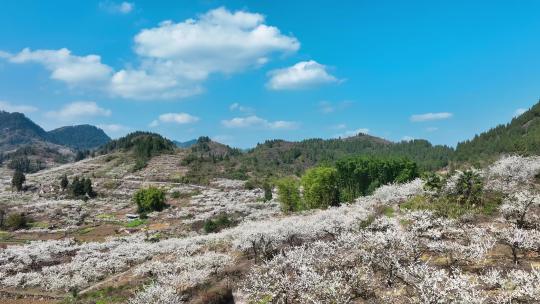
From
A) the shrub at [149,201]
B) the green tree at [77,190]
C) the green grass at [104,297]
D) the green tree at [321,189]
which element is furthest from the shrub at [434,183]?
the green tree at [77,190]

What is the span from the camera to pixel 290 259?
1270 inches

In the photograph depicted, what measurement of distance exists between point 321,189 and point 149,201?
6504cm

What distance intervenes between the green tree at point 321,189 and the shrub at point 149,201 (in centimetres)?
6044

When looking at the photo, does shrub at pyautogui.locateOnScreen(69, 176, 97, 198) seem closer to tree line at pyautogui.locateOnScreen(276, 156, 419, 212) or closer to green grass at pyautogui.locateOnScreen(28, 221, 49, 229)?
green grass at pyautogui.locateOnScreen(28, 221, 49, 229)

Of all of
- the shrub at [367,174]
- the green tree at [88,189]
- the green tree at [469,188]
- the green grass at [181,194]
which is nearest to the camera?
the green tree at [469,188]

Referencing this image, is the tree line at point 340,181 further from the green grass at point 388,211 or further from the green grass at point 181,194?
the green grass at point 181,194

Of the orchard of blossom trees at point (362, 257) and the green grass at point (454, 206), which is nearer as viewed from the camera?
the orchard of blossom trees at point (362, 257)

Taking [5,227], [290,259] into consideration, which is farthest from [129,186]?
[290,259]

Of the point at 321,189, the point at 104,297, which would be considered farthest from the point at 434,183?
the point at 104,297

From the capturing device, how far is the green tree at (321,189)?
3787 inches

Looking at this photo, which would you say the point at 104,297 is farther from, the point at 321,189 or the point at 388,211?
the point at 321,189

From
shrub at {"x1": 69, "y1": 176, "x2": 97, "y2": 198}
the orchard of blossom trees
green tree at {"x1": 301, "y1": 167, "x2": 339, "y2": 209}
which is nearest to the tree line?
green tree at {"x1": 301, "y1": 167, "x2": 339, "y2": 209}

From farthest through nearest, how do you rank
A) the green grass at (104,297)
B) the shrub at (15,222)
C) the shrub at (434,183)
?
the shrub at (15,222) → the shrub at (434,183) → the green grass at (104,297)

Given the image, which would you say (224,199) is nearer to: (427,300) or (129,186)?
(129,186)
